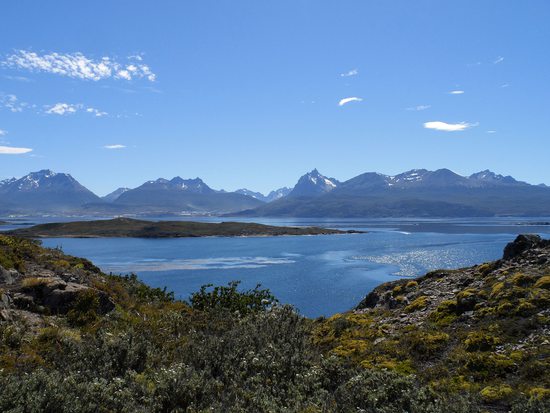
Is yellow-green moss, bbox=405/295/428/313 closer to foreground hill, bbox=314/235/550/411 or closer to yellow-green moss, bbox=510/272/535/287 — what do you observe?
foreground hill, bbox=314/235/550/411

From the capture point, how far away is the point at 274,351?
16406 mm

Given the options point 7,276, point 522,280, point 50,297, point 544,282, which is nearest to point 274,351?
point 50,297

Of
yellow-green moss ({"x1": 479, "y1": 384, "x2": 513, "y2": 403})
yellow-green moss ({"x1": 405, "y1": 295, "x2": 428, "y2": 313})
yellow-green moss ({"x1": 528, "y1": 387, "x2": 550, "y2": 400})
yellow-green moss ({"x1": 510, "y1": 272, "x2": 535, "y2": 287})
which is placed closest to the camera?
yellow-green moss ({"x1": 528, "y1": 387, "x2": 550, "y2": 400})

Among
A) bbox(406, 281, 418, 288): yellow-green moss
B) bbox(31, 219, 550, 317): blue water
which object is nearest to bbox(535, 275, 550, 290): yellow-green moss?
bbox(406, 281, 418, 288): yellow-green moss

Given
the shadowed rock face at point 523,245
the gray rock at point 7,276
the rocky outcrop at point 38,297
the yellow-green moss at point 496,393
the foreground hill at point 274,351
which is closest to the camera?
the foreground hill at point 274,351

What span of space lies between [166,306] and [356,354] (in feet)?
42.8

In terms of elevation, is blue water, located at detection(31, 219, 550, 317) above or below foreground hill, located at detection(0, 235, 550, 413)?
below

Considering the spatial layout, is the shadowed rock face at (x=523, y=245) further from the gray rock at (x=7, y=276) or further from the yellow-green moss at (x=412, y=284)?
the gray rock at (x=7, y=276)

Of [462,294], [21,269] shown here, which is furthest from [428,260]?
[21,269]

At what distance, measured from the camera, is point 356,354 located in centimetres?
2125

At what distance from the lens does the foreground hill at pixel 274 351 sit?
11.6 metres

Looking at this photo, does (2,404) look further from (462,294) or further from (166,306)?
(462,294)

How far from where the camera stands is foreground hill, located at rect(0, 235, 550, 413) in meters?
11.6

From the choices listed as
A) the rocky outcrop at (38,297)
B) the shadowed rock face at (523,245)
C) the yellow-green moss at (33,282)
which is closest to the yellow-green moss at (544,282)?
the shadowed rock face at (523,245)
